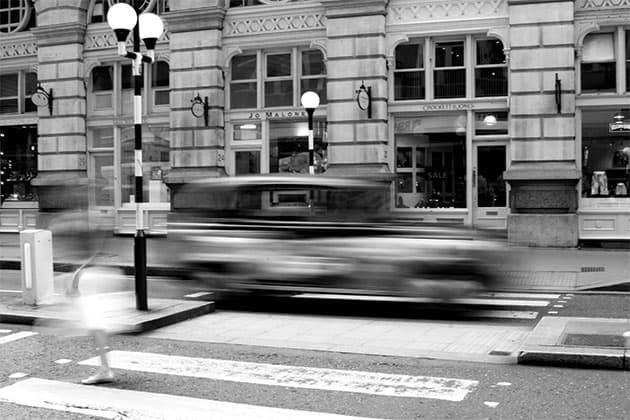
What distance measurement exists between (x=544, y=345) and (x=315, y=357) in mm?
2384

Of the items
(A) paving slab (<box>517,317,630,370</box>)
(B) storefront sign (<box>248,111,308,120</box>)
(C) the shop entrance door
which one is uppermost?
(B) storefront sign (<box>248,111,308,120</box>)

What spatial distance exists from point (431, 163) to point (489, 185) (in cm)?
165

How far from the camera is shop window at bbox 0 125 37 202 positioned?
25234 millimetres

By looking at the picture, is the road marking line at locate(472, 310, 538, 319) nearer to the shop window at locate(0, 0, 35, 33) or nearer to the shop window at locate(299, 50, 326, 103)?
the shop window at locate(299, 50, 326, 103)

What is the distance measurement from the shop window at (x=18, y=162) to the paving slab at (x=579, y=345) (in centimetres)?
2061

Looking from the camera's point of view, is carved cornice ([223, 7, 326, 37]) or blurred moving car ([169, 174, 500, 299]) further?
carved cornice ([223, 7, 326, 37])

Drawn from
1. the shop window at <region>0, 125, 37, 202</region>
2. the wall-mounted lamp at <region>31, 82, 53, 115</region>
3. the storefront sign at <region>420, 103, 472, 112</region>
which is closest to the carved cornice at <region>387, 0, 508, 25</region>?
the storefront sign at <region>420, 103, 472, 112</region>

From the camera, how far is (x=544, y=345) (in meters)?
7.69

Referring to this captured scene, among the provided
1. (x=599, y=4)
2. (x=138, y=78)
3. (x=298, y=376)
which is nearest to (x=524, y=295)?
(x=298, y=376)

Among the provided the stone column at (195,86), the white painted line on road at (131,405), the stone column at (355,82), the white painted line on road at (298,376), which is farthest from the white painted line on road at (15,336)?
the stone column at (195,86)

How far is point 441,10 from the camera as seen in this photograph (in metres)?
19.7

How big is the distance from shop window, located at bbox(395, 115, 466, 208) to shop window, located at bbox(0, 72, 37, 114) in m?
13.0

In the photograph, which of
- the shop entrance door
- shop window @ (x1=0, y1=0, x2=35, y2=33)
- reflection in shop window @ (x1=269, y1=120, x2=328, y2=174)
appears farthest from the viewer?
shop window @ (x1=0, y1=0, x2=35, y2=33)

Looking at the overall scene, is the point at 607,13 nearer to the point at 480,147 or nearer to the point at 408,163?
the point at 480,147
